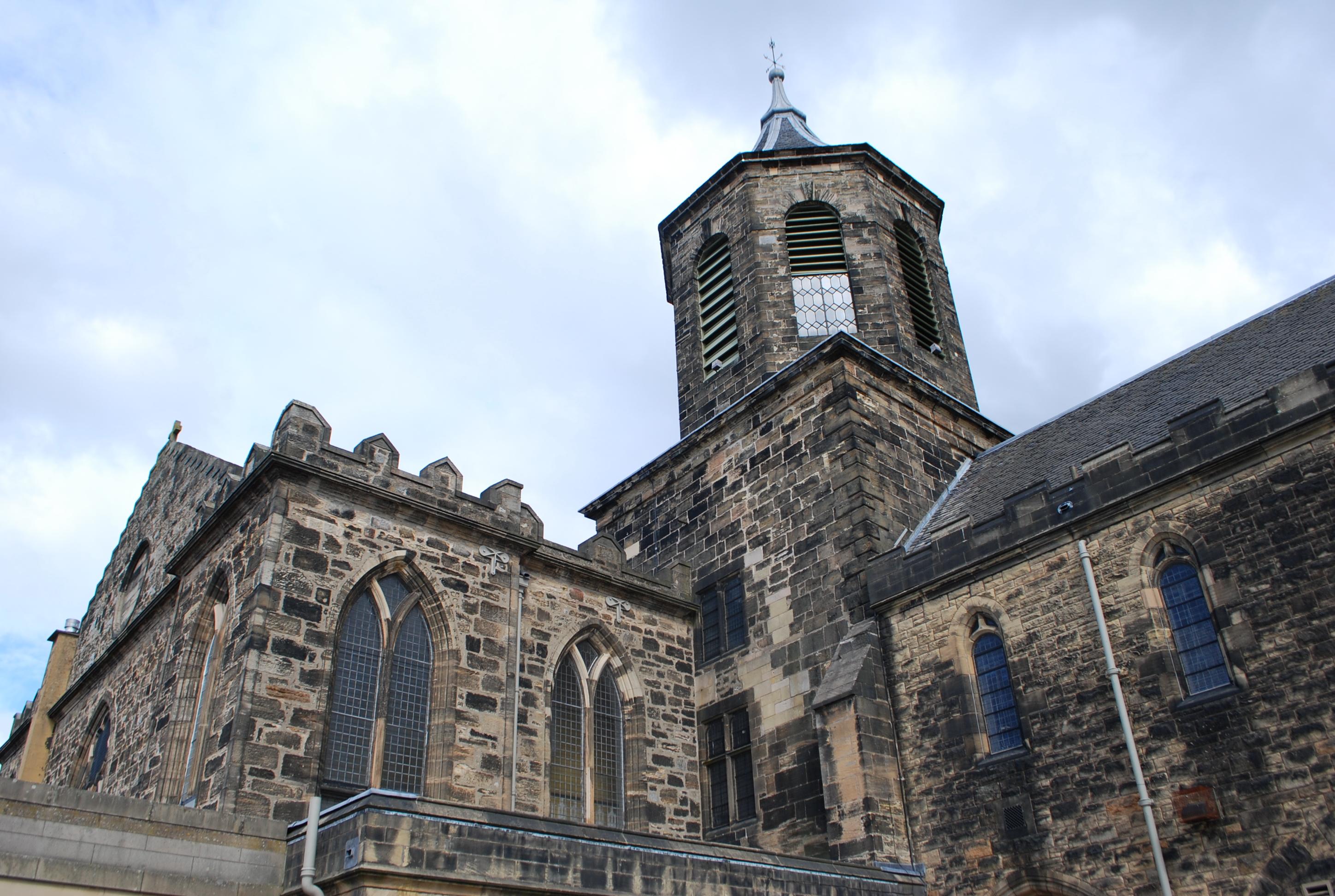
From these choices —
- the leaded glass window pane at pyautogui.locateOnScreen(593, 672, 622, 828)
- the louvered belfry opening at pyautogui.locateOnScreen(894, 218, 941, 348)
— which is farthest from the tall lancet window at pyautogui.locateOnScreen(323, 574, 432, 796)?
the louvered belfry opening at pyautogui.locateOnScreen(894, 218, 941, 348)

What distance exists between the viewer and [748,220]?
68.6ft

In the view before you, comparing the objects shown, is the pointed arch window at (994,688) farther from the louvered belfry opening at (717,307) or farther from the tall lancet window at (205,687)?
the tall lancet window at (205,687)

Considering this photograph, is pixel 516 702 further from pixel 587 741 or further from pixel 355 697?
pixel 355 697

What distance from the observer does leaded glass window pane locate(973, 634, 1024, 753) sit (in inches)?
504

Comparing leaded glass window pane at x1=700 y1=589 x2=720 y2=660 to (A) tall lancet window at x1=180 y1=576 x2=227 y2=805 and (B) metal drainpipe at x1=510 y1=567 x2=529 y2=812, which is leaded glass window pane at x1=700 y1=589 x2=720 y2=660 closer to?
(B) metal drainpipe at x1=510 y1=567 x2=529 y2=812

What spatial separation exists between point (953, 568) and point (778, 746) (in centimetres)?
393

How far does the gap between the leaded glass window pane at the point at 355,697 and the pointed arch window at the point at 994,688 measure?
7982 millimetres

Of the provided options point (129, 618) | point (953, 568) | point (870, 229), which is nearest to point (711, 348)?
point (870, 229)

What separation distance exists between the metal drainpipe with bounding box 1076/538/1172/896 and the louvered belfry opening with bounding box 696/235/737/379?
363 inches

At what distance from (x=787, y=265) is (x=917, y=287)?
286cm

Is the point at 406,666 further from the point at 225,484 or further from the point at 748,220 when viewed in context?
the point at 748,220

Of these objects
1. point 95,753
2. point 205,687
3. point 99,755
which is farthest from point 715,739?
point 95,753

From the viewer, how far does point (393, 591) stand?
14.3 m

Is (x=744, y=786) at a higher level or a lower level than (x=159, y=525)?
lower
